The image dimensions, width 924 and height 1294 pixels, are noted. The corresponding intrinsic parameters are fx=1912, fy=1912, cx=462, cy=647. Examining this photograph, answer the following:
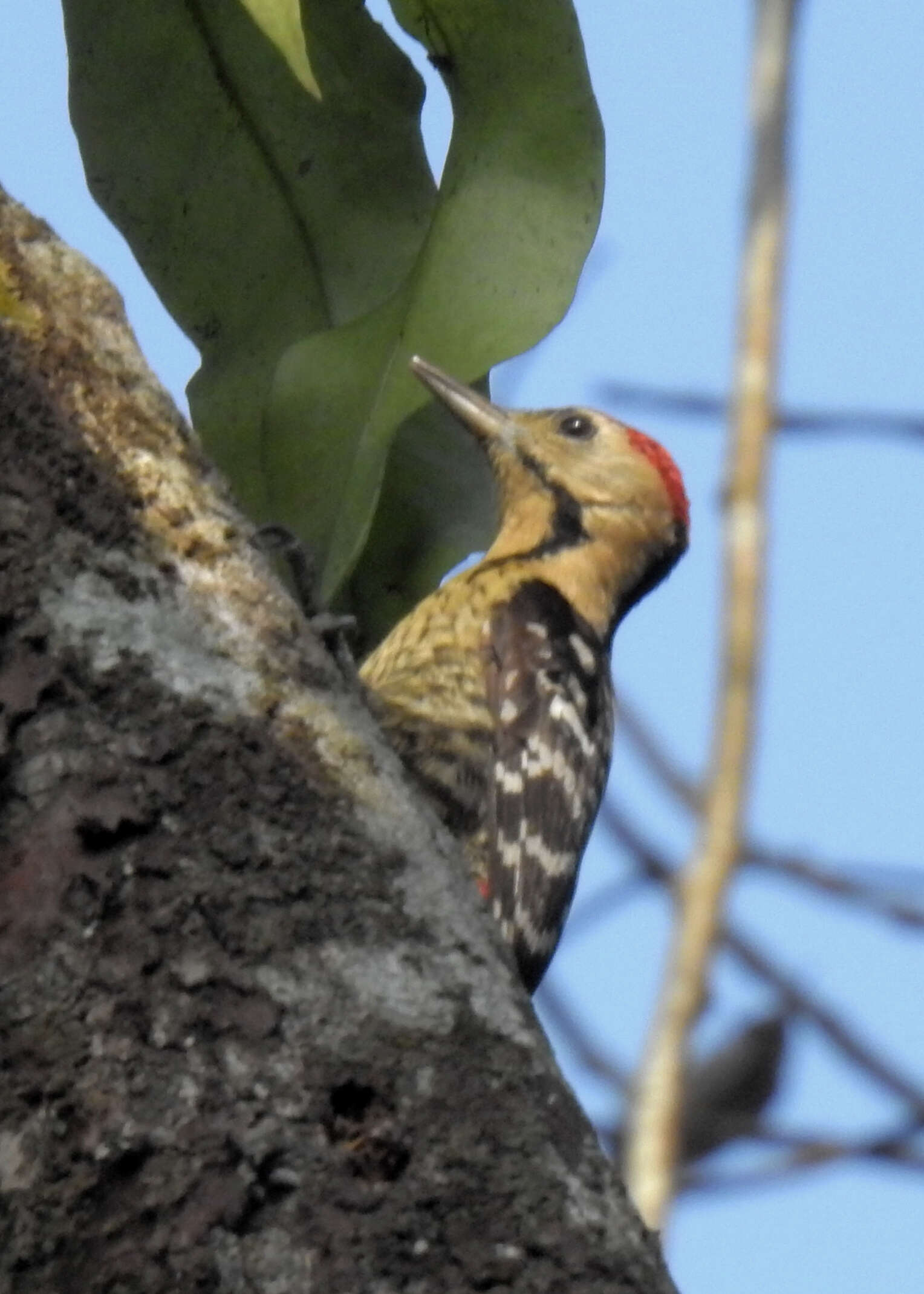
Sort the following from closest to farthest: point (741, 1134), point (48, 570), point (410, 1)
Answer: point (48, 570)
point (410, 1)
point (741, 1134)

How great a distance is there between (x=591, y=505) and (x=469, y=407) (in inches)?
52.8

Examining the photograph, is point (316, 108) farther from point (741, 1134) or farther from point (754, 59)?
point (741, 1134)

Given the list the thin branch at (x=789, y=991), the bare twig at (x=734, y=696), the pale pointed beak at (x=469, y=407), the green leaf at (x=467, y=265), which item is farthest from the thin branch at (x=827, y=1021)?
the green leaf at (x=467, y=265)

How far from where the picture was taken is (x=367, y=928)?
5.73 ft

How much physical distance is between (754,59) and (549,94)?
127cm

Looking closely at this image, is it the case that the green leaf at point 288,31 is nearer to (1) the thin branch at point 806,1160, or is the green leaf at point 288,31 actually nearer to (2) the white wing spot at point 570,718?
(2) the white wing spot at point 570,718

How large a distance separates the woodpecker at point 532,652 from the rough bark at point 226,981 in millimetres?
1177

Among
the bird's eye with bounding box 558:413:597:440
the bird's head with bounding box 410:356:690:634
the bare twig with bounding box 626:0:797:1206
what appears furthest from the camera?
the bird's eye with bounding box 558:413:597:440

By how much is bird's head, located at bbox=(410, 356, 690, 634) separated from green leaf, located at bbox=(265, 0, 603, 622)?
1505 mm

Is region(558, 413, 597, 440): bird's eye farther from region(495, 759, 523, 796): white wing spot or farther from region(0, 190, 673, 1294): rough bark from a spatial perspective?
region(0, 190, 673, 1294): rough bark

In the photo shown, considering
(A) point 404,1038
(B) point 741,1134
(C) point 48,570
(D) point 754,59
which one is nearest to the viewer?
(A) point 404,1038

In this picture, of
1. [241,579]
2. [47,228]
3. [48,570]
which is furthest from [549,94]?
[48,570]

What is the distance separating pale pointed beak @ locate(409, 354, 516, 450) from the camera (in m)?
3.07

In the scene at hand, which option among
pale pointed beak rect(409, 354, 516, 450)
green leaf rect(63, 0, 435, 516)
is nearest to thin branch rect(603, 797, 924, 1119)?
pale pointed beak rect(409, 354, 516, 450)
